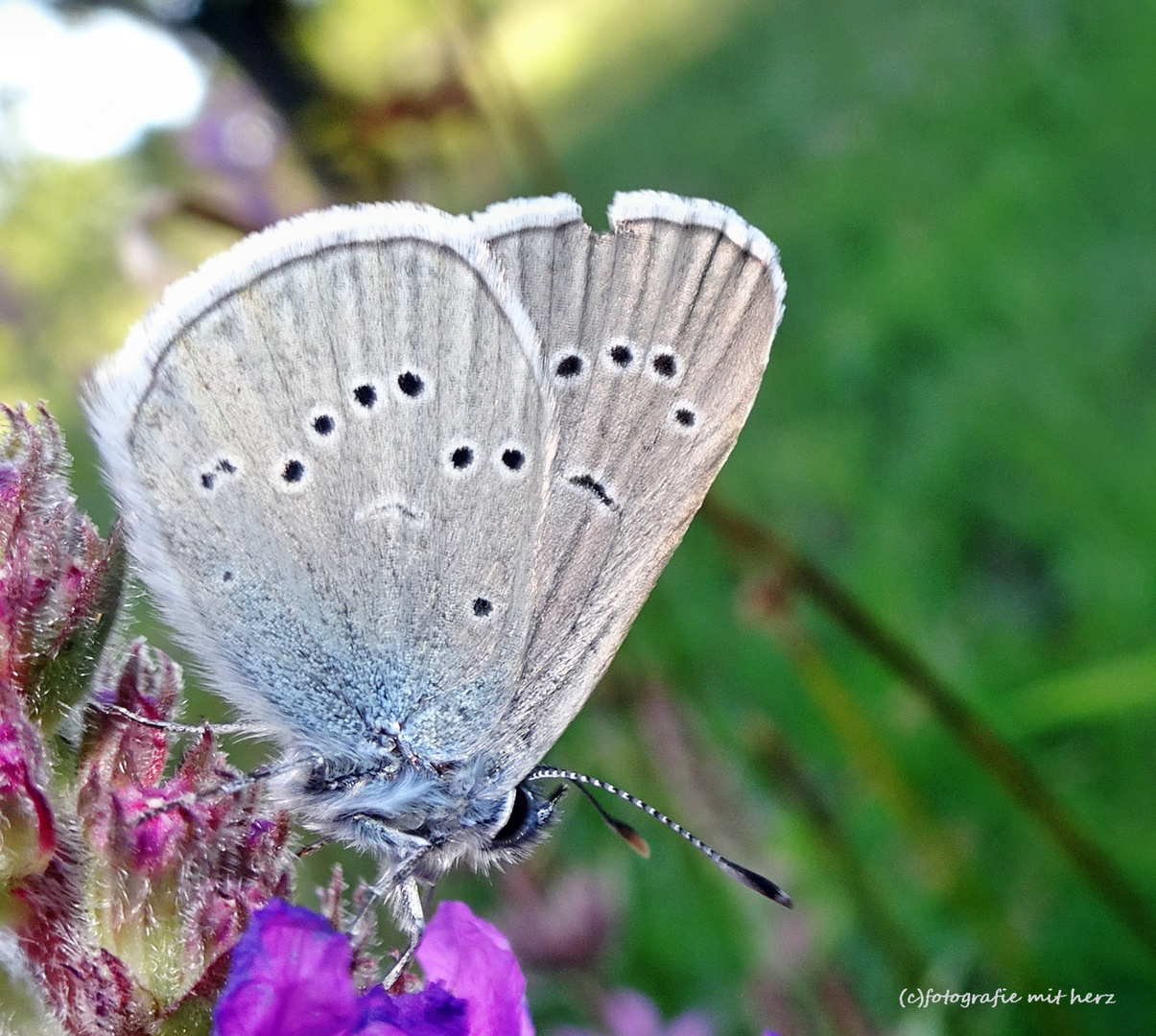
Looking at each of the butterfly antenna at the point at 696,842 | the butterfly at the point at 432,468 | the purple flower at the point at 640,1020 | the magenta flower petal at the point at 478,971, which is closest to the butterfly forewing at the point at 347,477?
the butterfly at the point at 432,468

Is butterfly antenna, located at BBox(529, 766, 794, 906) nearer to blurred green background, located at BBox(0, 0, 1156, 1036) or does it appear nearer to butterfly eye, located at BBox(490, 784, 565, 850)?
butterfly eye, located at BBox(490, 784, 565, 850)

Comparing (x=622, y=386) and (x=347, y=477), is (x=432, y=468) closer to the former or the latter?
(x=347, y=477)

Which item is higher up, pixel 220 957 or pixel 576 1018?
pixel 576 1018

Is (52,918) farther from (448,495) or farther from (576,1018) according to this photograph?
(576,1018)

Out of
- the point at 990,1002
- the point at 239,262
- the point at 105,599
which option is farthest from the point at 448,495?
the point at 990,1002

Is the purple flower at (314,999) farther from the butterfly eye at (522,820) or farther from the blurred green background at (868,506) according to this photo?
the blurred green background at (868,506)

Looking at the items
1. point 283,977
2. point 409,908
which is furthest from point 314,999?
point 409,908

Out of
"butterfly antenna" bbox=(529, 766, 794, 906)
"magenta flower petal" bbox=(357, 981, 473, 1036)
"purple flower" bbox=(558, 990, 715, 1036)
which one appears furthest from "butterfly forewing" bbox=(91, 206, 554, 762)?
"purple flower" bbox=(558, 990, 715, 1036)
